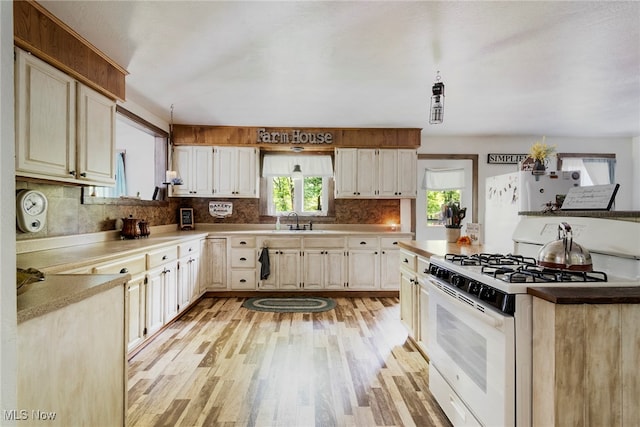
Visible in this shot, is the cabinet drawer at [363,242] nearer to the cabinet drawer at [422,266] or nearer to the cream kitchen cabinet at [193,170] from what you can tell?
the cabinet drawer at [422,266]

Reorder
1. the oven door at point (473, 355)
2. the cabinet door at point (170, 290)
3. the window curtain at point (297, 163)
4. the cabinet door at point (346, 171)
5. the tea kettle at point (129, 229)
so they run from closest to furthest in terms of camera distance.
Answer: the oven door at point (473, 355), the cabinet door at point (170, 290), the tea kettle at point (129, 229), the cabinet door at point (346, 171), the window curtain at point (297, 163)

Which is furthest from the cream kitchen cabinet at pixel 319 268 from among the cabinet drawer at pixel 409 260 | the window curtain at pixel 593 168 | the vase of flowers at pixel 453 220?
the window curtain at pixel 593 168

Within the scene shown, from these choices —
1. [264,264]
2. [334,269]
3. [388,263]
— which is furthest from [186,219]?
[388,263]

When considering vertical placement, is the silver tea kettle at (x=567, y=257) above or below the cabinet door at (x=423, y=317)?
above

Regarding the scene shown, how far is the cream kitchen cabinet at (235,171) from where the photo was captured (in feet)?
15.6

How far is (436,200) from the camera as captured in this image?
5.40 meters

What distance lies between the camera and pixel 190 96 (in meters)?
3.48

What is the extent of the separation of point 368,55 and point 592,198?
1.76 metres

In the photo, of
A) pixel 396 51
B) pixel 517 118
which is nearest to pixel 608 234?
pixel 396 51

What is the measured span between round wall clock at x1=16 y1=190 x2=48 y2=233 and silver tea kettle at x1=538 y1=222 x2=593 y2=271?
3073 millimetres

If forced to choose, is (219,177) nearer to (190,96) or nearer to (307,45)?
(190,96)

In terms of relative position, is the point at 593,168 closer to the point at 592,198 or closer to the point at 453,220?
the point at 453,220

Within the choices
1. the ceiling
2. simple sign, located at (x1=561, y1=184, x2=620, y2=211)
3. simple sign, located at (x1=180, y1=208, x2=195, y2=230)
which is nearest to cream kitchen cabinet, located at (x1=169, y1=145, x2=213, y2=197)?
simple sign, located at (x1=180, y1=208, x2=195, y2=230)

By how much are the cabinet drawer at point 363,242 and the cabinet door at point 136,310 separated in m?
2.62
